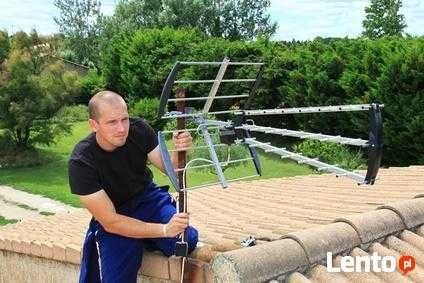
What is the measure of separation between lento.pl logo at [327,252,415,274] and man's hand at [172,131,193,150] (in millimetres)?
1217

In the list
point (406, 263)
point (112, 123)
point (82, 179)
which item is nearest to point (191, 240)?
point (82, 179)

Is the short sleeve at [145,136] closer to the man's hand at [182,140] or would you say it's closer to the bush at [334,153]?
the man's hand at [182,140]

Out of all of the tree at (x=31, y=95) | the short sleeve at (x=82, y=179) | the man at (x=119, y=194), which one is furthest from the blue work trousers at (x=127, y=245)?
the tree at (x=31, y=95)

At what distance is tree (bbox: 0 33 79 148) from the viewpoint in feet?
88.4

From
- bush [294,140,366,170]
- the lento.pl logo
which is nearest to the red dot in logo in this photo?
the lento.pl logo

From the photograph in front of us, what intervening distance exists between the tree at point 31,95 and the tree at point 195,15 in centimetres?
1775

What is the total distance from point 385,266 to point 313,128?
20.2 metres

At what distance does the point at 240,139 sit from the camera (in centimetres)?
455

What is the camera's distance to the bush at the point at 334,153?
66.4ft

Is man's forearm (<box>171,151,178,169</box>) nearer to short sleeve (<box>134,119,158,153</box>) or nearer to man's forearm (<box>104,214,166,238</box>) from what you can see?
short sleeve (<box>134,119,158,153</box>)

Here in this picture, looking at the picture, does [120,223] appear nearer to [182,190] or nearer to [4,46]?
[182,190]

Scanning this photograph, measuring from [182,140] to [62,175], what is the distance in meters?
22.5

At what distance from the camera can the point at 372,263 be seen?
13.9 ft

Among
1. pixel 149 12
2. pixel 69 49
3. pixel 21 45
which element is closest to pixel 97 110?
pixel 21 45
